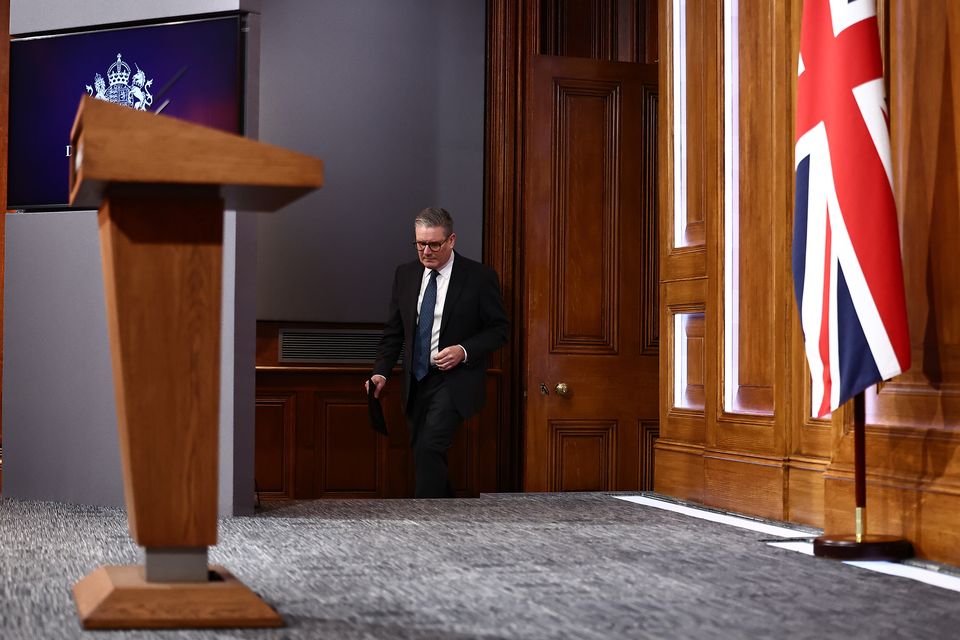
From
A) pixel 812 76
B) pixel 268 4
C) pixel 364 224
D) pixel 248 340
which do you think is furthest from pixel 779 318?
pixel 268 4

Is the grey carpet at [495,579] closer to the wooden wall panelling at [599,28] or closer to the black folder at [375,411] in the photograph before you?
the black folder at [375,411]

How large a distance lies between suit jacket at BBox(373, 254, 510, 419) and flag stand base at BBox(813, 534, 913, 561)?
2.12 meters

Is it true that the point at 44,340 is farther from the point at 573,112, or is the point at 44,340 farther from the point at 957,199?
the point at 957,199

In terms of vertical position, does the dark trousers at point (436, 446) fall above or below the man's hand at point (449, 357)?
below

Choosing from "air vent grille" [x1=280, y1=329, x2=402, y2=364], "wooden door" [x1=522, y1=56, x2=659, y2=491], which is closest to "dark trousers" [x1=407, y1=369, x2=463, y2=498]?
"wooden door" [x1=522, y1=56, x2=659, y2=491]

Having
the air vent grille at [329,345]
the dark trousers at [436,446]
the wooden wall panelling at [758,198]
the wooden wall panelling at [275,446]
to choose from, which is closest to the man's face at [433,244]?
the dark trousers at [436,446]

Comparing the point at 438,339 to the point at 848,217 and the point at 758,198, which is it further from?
the point at 848,217

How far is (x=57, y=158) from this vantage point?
Result: 13.9 ft

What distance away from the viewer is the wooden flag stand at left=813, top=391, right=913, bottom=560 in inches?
119

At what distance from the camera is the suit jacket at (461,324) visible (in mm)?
4980

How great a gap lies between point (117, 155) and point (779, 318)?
2.60 meters

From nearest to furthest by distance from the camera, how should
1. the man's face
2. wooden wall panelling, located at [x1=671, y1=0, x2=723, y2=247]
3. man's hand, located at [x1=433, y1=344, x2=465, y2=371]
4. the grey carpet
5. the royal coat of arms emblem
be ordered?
the grey carpet < the royal coat of arms emblem < wooden wall panelling, located at [x1=671, y1=0, x2=723, y2=247] < man's hand, located at [x1=433, y1=344, x2=465, y2=371] < the man's face

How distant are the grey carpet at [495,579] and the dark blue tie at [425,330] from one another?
1.06 m

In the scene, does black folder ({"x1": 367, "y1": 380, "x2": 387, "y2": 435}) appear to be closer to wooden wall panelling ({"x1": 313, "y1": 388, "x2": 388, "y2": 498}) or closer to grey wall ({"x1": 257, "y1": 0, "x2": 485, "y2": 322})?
wooden wall panelling ({"x1": 313, "y1": 388, "x2": 388, "y2": 498})
